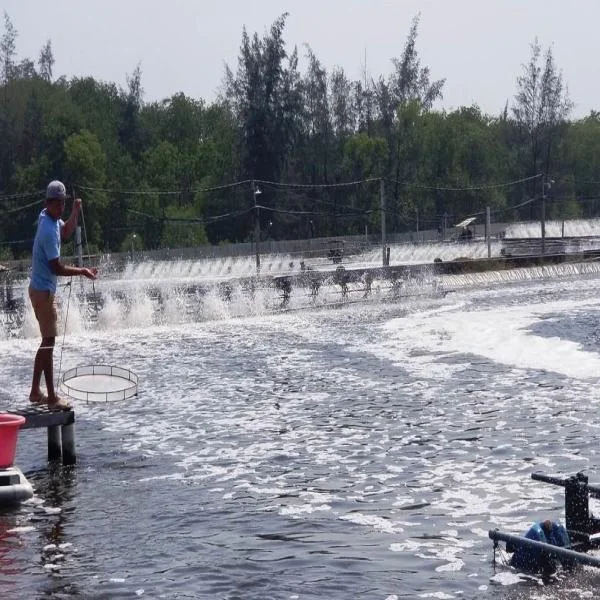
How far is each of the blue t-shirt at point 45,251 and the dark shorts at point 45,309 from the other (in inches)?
2.2

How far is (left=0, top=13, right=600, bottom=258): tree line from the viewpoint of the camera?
285 ft

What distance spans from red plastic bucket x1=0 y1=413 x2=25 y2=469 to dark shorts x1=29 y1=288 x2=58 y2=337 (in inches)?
48.3

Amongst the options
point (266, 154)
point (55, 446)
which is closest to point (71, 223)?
point (55, 446)

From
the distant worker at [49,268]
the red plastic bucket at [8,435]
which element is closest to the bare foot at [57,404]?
the distant worker at [49,268]

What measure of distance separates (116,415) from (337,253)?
52.5 meters

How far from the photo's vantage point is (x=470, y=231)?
81.3 metres

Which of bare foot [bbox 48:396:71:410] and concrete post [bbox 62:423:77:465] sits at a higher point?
bare foot [bbox 48:396:71:410]

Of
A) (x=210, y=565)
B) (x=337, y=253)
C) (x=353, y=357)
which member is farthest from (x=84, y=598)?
(x=337, y=253)

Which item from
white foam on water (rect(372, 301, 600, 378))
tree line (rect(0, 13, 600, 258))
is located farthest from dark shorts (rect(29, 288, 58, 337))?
tree line (rect(0, 13, 600, 258))

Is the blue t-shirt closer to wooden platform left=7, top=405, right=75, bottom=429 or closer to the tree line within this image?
wooden platform left=7, top=405, right=75, bottom=429

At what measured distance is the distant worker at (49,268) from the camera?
1216 centimetres

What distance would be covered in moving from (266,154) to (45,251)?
7871cm

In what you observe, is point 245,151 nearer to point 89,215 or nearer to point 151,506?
point 89,215

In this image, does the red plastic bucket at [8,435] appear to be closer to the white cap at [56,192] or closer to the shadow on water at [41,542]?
the shadow on water at [41,542]
